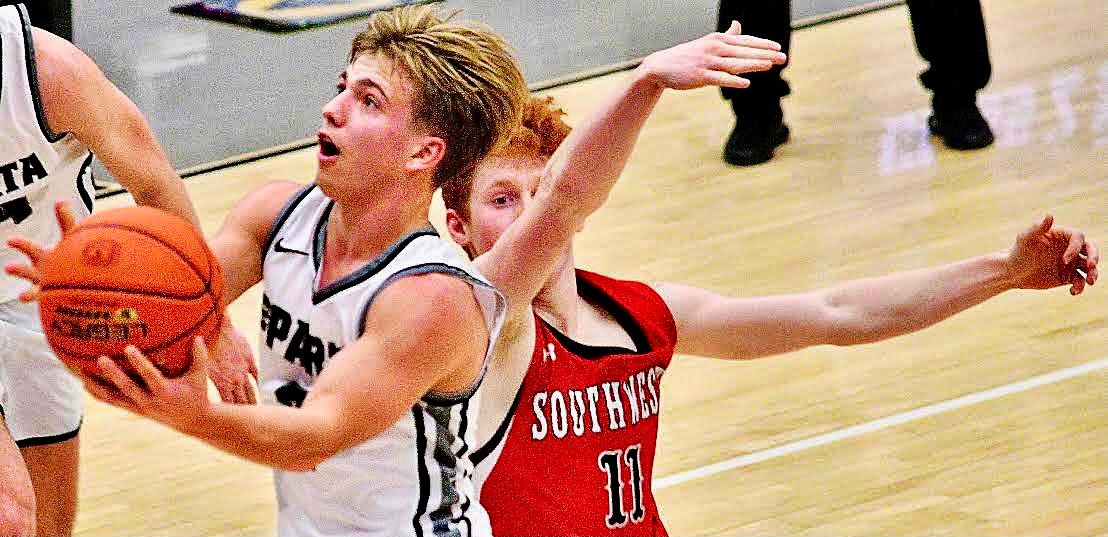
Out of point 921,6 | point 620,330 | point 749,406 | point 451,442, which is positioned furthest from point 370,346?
point 921,6

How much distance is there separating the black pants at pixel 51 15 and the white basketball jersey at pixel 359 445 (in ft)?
→ 11.8

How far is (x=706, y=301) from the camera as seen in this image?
3.60 m

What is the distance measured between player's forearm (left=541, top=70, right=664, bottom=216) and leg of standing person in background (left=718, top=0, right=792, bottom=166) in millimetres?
4093

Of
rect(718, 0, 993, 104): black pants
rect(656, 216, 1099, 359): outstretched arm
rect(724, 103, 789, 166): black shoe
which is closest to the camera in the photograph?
rect(656, 216, 1099, 359): outstretched arm

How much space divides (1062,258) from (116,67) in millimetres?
6333

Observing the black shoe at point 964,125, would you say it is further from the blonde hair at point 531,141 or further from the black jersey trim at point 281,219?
the black jersey trim at point 281,219

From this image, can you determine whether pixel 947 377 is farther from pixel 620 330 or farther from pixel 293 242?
pixel 293 242

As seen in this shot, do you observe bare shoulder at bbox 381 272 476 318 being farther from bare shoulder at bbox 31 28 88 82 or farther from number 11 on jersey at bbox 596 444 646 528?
bare shoulder at bbox 31 28 88 82

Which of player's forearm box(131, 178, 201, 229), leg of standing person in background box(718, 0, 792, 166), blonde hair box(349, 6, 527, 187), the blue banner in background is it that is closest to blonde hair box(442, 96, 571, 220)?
blonde hair box(349, 6, 527, 187)

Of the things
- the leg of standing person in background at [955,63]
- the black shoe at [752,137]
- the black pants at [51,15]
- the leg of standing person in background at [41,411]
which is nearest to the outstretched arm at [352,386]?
the leg of standing person in background at [41,411]

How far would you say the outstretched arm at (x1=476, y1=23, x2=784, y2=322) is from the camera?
289cm

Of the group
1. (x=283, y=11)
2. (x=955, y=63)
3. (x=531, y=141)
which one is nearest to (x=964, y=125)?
(x=955, y=63)

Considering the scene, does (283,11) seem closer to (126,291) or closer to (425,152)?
(425,152)

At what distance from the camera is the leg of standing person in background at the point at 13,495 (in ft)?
10.3
